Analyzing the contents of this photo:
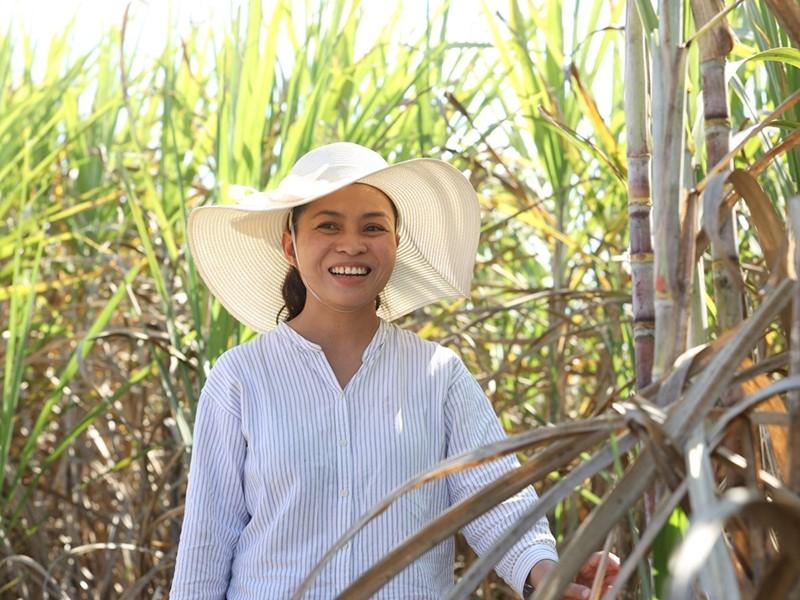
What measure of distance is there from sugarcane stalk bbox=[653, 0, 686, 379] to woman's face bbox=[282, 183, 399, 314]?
70 cm

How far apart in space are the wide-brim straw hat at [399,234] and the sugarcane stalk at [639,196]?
594 mm

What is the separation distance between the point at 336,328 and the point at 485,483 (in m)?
0.29

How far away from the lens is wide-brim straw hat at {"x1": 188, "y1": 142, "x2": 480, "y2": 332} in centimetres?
171

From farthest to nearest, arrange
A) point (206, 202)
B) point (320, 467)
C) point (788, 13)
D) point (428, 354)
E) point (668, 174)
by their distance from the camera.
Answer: point (206, 202), point (428, 354), point (320, 467), point (788, 13), point (668, 174)

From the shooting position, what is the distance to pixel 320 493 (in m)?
1.56

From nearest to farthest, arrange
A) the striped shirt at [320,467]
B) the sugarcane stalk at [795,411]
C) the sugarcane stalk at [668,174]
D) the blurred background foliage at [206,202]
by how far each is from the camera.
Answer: the sugarcane stalk at [795,411]
the sugarcane stalk at [668,174]
the striped shirt at [320,467]
the blurred background foliage at [206,202]

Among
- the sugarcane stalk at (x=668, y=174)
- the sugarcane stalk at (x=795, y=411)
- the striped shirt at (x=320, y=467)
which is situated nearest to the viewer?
the sugarcane stalk at (x=795, y=411)

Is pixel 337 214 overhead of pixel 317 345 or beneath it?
overhead

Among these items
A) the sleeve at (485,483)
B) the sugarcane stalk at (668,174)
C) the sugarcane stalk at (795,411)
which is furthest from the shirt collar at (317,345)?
the sugarcane stalk at (795,411)

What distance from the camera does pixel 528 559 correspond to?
1.46 metres

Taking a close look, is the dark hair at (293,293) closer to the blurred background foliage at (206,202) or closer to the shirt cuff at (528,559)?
the blurred background foliage at (206,202)

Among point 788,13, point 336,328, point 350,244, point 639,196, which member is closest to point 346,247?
point 350,244

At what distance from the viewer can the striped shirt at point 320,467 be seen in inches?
60.9

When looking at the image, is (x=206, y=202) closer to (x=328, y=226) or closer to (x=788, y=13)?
(x=328, y=226)
